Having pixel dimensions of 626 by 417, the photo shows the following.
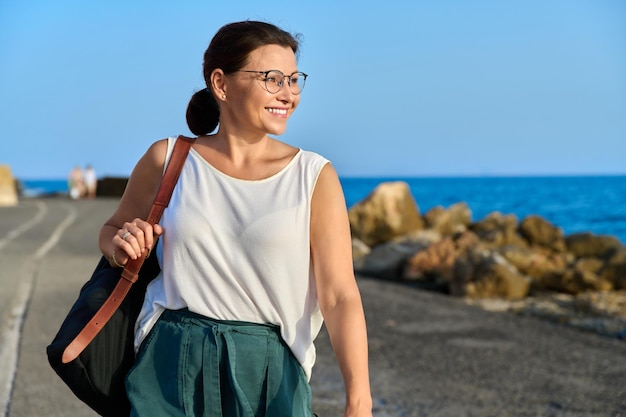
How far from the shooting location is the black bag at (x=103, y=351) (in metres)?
2.50

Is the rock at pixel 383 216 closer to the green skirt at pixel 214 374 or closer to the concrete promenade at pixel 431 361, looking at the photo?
the concrete promenade at pixel 431 361

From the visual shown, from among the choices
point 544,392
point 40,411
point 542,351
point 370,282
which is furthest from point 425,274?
point 40,411

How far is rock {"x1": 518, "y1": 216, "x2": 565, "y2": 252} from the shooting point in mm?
17750

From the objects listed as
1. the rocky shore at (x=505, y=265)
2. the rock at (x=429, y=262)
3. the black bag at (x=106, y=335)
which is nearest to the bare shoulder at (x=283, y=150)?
the black bag at (x=106, y=335)

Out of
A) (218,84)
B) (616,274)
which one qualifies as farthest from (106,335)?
(616,274)

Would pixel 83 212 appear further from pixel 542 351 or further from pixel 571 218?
pixel 571 218

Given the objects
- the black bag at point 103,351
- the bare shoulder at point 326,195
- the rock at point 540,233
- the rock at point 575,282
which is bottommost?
the rock at point 540,233

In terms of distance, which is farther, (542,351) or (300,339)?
(542,351)

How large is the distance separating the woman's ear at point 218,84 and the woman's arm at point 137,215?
21cm

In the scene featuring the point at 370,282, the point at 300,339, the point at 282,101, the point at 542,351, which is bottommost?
the point at 370,282

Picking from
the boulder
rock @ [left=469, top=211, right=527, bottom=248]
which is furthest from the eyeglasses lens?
rock @ [left=469, top=211, right=527, bottom=248]

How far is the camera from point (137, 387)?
251cm

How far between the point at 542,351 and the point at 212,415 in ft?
18.3

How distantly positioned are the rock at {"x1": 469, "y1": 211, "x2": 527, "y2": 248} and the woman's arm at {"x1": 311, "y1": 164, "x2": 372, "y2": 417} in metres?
14.6
